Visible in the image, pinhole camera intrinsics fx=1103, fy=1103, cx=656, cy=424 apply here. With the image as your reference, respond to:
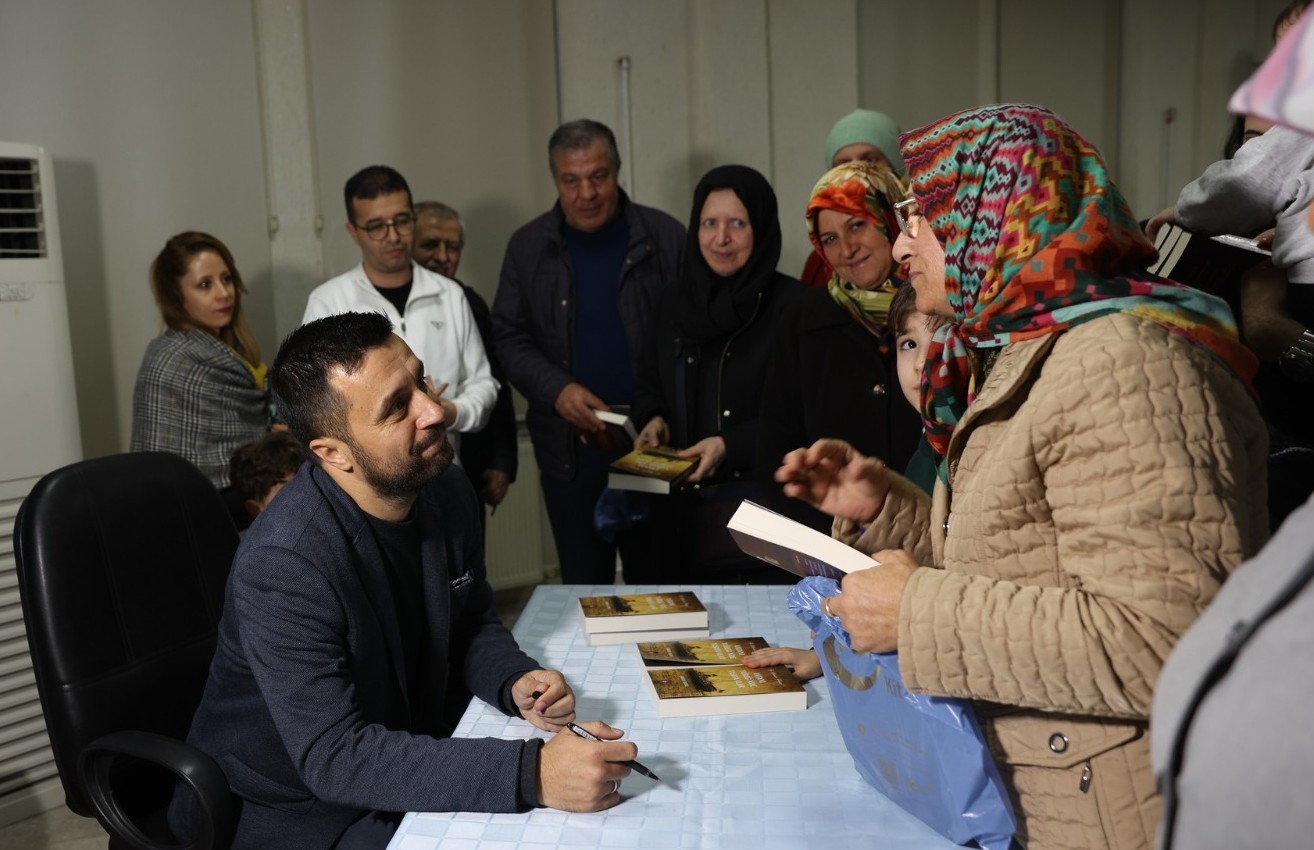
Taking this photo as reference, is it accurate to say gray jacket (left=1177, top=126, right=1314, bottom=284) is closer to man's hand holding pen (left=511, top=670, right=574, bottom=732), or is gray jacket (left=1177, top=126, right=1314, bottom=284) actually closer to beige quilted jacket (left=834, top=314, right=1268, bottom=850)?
beige quilted jacket (left=834, top=314, right=1268, bottom=850)

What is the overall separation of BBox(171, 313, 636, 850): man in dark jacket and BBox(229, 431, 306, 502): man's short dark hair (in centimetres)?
88

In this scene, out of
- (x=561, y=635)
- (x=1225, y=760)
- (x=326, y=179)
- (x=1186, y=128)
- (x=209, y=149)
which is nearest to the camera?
(x=1225, y=760)

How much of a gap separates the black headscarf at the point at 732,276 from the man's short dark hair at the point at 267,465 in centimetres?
117

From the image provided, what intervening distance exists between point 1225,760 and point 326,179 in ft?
14.9

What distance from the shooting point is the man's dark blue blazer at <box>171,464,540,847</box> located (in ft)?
5.08

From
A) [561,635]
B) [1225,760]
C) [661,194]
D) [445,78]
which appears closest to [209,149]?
[445,78]

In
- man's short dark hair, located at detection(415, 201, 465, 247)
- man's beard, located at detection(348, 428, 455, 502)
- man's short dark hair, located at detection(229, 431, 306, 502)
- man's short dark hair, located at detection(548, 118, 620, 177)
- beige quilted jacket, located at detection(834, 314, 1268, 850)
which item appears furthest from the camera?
man's short dark hair, located at detection(415, 201, 465, 247)

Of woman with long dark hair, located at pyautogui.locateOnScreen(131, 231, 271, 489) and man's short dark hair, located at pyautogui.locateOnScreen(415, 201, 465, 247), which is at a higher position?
man's short dark hair, located at pyautogui.locateOnScreen(415, 201, 465, 247)

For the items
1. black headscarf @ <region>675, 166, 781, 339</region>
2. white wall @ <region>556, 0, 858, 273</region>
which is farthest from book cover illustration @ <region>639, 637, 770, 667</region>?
white wall @ <region>556, 0, 858, 273</region>

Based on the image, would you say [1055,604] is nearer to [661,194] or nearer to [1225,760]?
[1225,760]

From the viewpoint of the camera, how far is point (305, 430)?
6.26ft

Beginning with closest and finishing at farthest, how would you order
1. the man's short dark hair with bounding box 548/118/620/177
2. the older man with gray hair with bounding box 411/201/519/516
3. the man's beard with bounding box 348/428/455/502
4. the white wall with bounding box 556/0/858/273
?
the man's beard with bounding box 348/428/455/502
the man's short dark hair with bounding box 548/118/620/177
the older man with gray hair with bounding box 411/201/519/516
the white wall with bounding box 556/0/858/273

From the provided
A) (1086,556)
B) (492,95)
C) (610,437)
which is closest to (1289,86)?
(1086,556)

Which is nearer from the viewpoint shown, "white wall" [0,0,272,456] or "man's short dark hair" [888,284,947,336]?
"man's short dark hair" [888,284,947,336]
